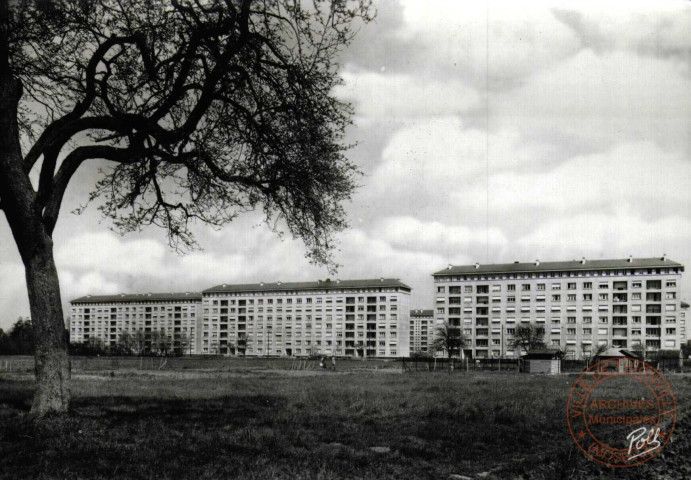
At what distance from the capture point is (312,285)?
153 m

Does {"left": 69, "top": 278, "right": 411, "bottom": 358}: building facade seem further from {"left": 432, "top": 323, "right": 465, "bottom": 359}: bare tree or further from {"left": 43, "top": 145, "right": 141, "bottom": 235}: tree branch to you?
{"left": 43, "top": 145, "right": 141, "bottom": 235}: tree branch

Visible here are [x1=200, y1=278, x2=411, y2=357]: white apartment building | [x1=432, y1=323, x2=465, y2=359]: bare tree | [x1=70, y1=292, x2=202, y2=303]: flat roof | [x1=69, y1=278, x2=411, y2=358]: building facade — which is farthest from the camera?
[x1=70, y1=292, x2=202, y2=303]: flat roof

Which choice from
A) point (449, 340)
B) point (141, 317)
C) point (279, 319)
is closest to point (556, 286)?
point (449, 340)

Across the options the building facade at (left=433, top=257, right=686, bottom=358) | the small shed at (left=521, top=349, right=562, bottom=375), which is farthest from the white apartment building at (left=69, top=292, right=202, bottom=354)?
the small shed at (left=521, top=349, right=562, bottom=375)

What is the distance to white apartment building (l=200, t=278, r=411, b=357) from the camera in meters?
144

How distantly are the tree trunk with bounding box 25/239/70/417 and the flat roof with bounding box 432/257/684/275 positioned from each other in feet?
387

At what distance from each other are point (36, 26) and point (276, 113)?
4.51 m

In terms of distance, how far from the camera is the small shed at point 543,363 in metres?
45.4

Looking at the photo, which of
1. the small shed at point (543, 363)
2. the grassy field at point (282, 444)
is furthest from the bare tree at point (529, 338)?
the grassy field at point (282, 444)

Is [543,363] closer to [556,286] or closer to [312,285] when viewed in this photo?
[556,286]

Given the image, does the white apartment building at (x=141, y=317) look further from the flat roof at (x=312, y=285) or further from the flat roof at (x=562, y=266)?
the flat roof at (x=562, y=266)

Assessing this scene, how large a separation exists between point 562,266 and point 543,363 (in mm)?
77525

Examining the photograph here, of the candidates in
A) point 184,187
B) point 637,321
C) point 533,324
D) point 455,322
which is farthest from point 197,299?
point 184,187

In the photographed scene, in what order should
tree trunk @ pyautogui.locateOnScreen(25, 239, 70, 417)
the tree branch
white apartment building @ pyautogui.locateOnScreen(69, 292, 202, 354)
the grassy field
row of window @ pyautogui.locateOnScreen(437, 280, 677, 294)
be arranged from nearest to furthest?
the grassy field
tree trunk @ pyautogui.locateOnScreen(25, 239, 70, 417)
the tree branch
row of window @ pyautogui.locateOnScreen(437, 280, 677, 294)
white apartment building @ pyautogui.locateOnScreen(69, 292, 202, 354)
